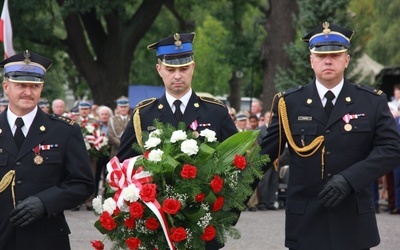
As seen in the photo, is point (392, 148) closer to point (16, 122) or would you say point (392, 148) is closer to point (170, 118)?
point (170, 118)

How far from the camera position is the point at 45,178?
6.98 m

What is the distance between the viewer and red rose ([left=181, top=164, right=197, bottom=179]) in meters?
6.43

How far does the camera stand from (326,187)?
6.69 m

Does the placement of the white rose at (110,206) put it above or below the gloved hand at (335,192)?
above

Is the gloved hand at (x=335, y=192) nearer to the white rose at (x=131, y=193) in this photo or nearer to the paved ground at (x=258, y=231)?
the white rose at (x=131, y=193)

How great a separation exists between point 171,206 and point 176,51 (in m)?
1.55

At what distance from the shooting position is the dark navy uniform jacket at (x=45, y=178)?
22.5 feet

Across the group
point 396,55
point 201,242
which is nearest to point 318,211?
point 201,242

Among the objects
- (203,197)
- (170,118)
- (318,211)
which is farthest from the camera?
(170,118)

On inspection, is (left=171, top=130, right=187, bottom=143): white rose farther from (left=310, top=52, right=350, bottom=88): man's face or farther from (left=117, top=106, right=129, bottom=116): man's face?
(left=117, top=106, right=129, bottom=116): man's face

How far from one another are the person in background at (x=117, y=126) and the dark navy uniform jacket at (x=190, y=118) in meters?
10.1

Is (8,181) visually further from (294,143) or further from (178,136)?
(294,143)

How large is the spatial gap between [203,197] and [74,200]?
98 centimetres

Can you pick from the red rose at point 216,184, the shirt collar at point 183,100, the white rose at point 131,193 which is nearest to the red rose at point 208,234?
the red rose at point 216,184
